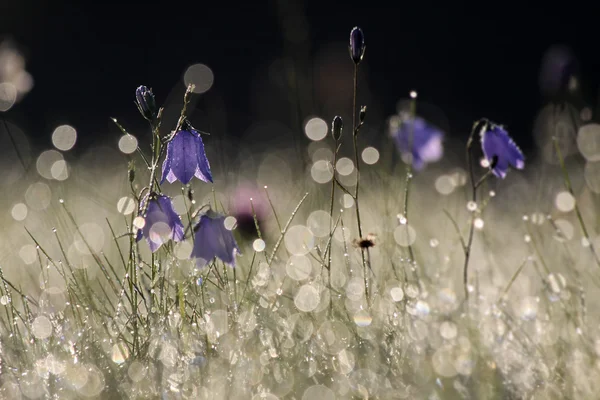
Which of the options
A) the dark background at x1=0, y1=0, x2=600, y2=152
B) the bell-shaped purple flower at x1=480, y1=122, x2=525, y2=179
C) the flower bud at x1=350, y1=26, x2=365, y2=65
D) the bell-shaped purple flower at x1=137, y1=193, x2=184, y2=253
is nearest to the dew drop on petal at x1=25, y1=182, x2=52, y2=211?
the bell-shaped purple flower at x1=137, y1=193, x2=184, y2=253

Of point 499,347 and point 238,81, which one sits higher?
point 238,81

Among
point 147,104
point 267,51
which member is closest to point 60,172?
point 147,104

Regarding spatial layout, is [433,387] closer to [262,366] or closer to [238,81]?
[262,366]

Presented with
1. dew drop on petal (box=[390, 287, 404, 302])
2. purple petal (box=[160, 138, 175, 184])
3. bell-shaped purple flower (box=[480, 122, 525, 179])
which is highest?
bell-shaped purple flower (box=[480, 122, 525, 179])

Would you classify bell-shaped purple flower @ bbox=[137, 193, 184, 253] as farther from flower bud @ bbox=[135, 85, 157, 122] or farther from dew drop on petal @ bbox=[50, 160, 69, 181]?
dew drop on petal @ bbox=[50, 160, 69, 181]

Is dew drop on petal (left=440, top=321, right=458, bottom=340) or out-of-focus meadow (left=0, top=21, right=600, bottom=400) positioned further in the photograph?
dew drop on petal (left=440, top=321, right=458, bottom=340)

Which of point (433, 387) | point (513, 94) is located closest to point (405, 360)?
point (433, 387)

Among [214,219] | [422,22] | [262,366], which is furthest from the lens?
[422,22]

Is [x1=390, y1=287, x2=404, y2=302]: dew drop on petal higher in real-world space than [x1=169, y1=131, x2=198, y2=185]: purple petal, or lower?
lower
